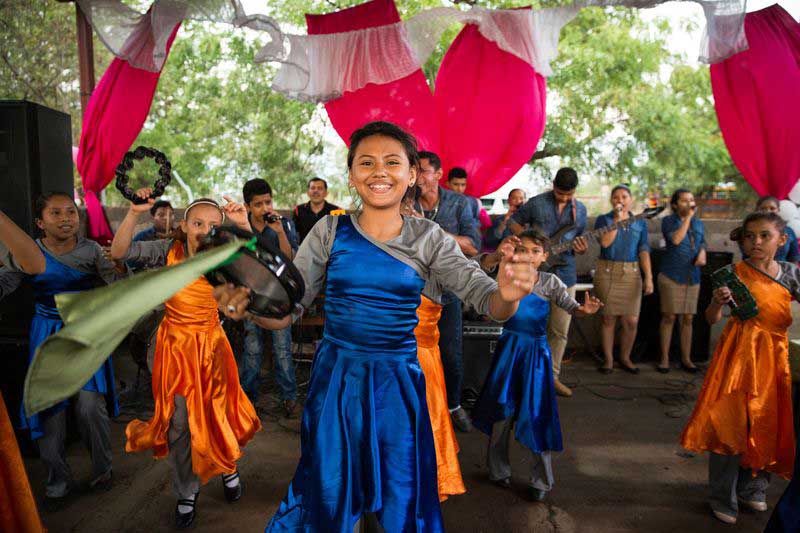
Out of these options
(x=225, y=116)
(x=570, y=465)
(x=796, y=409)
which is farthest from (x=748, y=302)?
(x=225, y=116)

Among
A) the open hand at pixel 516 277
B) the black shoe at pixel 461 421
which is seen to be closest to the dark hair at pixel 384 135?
the open hand at pixel 516 277

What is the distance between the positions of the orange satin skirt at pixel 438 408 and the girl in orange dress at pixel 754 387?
4.51ft

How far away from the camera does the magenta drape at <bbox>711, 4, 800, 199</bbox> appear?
5309 millimetres

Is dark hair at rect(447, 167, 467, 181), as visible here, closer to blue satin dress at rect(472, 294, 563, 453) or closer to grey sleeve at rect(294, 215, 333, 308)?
blue satin dress at rect(472, 294, 563, 453)

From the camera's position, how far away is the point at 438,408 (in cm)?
298

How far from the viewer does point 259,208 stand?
14.1 feet

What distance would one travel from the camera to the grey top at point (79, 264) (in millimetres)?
2988

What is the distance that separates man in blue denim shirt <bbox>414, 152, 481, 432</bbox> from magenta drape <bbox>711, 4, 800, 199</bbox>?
324 cm

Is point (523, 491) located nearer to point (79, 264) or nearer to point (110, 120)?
point (79, 264)

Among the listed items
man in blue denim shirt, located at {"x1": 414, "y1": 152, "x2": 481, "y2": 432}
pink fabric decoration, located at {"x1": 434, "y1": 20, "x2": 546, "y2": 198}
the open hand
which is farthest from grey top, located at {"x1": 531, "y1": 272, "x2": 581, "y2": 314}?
pink fabric decoration, located at {"x1": 434, "y1": 20, "x2": 546, "y2": 198}

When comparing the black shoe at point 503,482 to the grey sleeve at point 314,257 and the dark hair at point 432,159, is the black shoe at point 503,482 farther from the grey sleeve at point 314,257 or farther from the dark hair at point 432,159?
the dark hair at point 432,159

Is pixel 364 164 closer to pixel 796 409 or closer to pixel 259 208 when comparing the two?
pixel 259 208

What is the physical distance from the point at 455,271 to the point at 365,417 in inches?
23.6

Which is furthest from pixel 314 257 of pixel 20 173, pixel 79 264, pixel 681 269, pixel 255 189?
pixel 681 269
